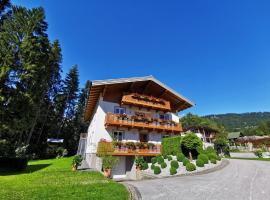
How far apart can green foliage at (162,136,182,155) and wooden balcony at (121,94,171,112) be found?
507 cm

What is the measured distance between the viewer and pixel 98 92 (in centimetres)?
2548

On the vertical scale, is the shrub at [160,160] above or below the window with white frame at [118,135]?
below

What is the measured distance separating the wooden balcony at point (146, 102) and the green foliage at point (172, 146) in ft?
16.6

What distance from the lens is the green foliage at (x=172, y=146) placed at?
22750 mm

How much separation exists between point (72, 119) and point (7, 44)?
3137 centimetres

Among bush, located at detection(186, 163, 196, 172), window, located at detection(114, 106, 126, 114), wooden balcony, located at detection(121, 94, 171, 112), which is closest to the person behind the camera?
bush, located at detection(186, 163, 196, 172)

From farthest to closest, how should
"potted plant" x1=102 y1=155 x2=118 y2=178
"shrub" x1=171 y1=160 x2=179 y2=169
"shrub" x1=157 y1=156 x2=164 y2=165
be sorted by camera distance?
"shrub" x1=157 y1=156 x2=164 y2=165, "shrub" x1=171 y1=160 x2=179 y2=169, "potted plant" x1=102 y1=155 x2=118 y2=178

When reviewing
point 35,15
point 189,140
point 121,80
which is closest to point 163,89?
point 121,80

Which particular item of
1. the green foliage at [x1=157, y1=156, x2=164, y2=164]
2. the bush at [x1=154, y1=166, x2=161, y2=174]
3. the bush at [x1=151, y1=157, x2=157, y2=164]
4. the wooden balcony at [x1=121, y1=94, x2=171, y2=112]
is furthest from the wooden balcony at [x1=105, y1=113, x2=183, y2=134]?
the bush at [x1=154, y1=166, x2=161, y2=174]

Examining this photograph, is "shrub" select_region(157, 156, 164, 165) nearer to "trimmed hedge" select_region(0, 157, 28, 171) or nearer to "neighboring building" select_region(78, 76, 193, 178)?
"neighboring building" select_region(78, 76, 193, 178)

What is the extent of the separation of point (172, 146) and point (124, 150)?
5870 mm

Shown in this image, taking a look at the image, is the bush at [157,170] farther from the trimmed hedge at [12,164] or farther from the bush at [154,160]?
the trimmed hedge at [12,164]

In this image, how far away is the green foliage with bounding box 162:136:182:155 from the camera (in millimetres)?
22750

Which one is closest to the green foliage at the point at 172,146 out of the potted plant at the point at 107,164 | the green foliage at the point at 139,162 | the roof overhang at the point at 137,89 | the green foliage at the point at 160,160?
the green foliage at the point at 160,160
